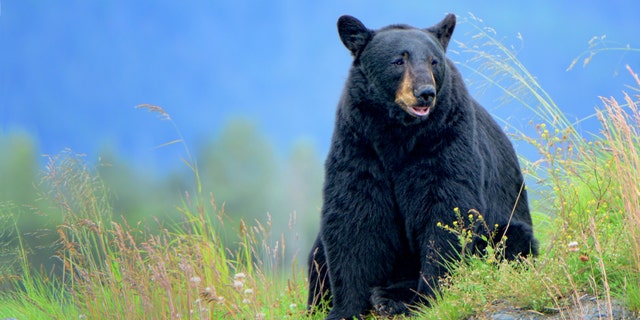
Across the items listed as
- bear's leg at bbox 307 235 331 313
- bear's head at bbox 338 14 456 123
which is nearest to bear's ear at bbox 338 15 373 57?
bear's head at bbox 338 14 456 123

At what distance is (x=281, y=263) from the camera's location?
6457 millimetres

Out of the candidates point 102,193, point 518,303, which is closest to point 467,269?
point 518,303

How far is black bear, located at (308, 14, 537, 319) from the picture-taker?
527 centimetres

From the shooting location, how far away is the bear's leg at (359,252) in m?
5.39

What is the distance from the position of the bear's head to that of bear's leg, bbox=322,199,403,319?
0.64 metres

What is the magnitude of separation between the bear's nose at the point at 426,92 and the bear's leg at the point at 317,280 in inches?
54.0

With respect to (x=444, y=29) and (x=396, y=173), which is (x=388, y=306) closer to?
(x=396, y=173)

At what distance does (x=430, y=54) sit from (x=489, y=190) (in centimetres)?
98

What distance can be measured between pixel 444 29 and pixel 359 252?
1560 millimetres

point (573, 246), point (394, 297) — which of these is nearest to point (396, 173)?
point (394, 297)

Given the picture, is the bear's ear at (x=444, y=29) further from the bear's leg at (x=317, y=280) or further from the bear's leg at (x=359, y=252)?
the bear's leg at (x=317, y=280)

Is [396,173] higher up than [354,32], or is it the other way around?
[354,32]

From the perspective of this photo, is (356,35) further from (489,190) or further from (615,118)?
(615,118)

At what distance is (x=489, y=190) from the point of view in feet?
18.5
